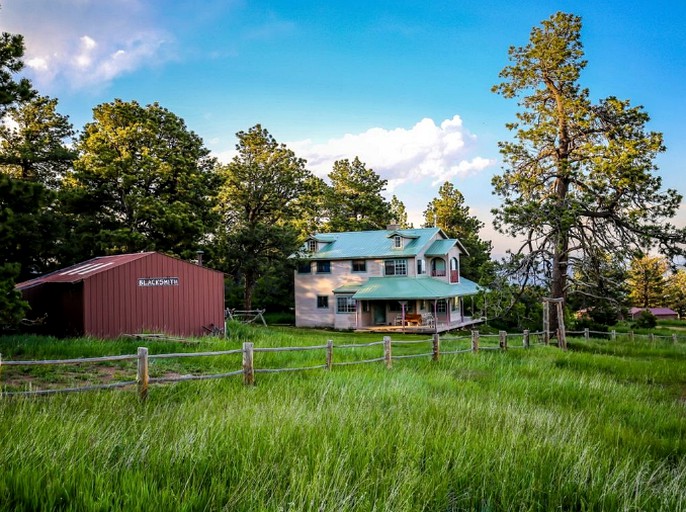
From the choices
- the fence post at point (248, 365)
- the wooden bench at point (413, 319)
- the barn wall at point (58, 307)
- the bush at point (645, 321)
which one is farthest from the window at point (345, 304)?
the fence post at point (248, 365)

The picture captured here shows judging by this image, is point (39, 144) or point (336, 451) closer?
point (336, 451)

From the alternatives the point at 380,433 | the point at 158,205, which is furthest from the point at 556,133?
the point at 158,205

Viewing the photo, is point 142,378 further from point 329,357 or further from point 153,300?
point 153,300

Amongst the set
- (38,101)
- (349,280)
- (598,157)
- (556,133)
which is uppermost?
(38,101)

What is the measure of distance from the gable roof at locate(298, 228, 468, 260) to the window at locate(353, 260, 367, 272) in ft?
Result: 2.12

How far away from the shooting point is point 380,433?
5.28 meters

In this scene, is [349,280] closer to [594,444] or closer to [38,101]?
[38,101]

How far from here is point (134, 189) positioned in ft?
92.7

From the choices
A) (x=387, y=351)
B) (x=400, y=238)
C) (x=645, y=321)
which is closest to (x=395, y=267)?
(x=400, y=238)

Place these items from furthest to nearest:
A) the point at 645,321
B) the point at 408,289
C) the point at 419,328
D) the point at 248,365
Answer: the point at 645,321 → the point at 408,289 → the point at 419,328 → the point at 248,365

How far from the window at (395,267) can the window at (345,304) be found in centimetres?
364

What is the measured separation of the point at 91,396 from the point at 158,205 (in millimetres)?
21877

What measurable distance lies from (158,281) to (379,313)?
1999cm

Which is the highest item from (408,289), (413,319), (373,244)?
(373,244)
